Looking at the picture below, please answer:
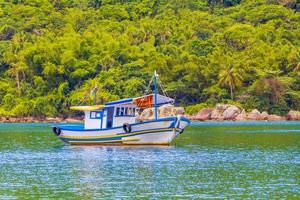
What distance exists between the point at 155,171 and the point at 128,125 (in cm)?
1711

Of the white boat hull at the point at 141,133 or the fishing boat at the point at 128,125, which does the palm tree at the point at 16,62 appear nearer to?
the white boat hull at the point at 141,133

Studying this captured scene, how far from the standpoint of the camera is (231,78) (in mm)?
112500

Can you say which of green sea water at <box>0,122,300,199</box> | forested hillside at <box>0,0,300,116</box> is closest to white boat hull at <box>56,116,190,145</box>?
green sea water at <box>0,122,300,199</box>

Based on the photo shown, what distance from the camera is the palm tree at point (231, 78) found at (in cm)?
11256

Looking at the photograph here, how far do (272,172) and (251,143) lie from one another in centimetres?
2094

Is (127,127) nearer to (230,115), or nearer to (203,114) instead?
(230,115)

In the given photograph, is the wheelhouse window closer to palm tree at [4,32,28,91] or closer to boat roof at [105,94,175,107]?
boat roof at [105,94,175,107]

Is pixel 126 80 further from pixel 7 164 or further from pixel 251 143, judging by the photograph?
pixel 7 164

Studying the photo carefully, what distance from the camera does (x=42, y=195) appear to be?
3106 cm

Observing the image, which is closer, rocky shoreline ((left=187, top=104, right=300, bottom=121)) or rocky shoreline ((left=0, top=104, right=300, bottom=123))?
rocky shoreline ((left=0, top=104, right=300, bottom=123))

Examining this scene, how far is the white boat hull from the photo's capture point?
183 ft

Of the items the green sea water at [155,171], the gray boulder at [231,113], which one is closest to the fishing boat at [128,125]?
the green sea water at [155,171]

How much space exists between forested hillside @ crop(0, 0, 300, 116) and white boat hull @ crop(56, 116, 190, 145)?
5020 centimetres

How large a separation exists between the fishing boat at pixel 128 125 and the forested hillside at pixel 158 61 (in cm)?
5041
